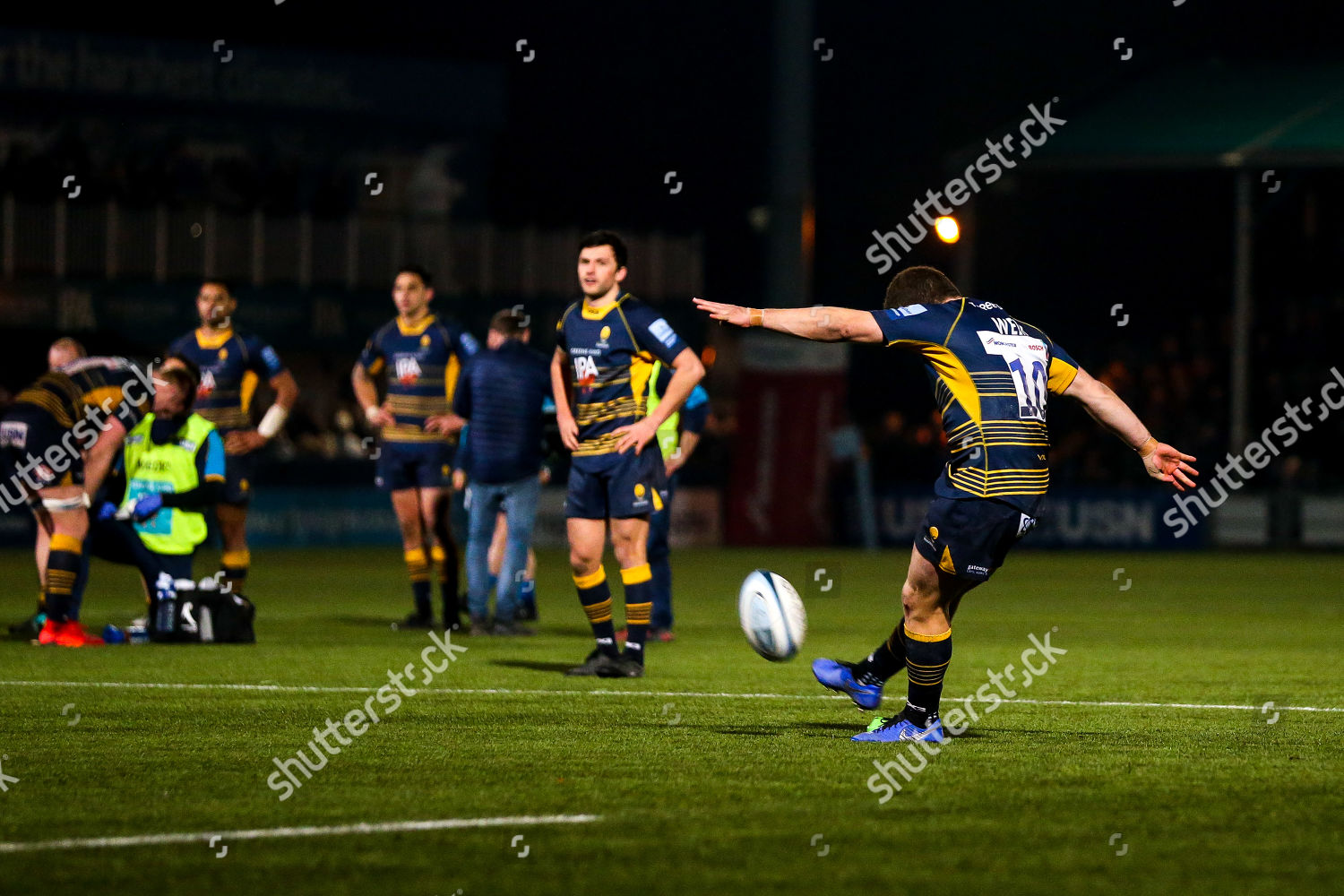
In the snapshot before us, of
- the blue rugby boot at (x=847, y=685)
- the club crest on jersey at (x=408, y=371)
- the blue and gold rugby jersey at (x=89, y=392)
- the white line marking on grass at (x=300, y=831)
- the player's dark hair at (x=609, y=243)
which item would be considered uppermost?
the player's dark hair at (x=609, y=243)

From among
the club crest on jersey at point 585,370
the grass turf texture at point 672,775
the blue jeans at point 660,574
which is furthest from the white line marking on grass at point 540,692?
the blue jeans at point 660,574

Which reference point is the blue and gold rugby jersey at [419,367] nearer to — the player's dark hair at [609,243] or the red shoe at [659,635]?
the red shoe at [659,635]

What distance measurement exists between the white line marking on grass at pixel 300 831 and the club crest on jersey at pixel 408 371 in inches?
334

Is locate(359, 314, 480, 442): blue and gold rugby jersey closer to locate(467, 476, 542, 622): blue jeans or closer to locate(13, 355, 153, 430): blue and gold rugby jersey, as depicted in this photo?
locate(467, 476, 542, 622): blue jeans

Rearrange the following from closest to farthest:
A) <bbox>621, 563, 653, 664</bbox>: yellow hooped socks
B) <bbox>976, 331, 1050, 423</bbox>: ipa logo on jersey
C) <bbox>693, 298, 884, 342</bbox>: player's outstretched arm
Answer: <bbox>693, 298, 884, 342</bbox>: player's outstretched arm < <bbox>976, 331, 1050, 423</bbox>: ipa logo on jersey < <bbox>621, 563, 653, 664</bbox>: yellow hooped socks

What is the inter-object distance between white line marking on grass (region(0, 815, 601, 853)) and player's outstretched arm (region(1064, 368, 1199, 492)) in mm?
3174

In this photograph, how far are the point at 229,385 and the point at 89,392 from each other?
1.41 metres

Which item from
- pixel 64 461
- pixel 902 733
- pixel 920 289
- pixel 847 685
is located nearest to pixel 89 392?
pixel 64 461

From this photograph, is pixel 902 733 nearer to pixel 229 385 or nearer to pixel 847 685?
pixel 847 685

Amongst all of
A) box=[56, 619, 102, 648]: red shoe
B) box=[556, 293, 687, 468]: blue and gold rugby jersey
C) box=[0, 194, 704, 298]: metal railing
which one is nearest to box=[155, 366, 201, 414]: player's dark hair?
box=[56, 619, 102, 648]: red shoe

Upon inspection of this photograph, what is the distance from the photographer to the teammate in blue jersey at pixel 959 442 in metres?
8.22

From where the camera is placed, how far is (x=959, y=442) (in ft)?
27.4

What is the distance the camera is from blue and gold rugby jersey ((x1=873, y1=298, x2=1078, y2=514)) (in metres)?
8.27

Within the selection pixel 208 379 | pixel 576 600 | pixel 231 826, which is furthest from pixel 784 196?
pixel 231 826
